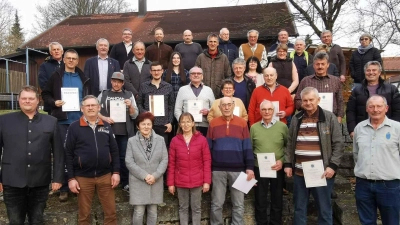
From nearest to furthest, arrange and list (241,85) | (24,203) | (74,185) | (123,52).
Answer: (24,203)
(74,185)
(241,85)
(123,52)

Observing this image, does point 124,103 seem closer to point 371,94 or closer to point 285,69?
point 285,69

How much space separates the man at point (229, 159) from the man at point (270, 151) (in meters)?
0.16

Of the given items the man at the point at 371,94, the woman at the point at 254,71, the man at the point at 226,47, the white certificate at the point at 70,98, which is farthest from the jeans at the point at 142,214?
the man at the point at 226,47

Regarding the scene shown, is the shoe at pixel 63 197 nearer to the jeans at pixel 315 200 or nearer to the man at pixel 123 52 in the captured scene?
the man at pixel 123 52

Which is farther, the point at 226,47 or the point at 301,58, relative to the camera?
the point at 226,47

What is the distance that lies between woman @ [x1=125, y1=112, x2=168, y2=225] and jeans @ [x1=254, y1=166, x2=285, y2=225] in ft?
4.37

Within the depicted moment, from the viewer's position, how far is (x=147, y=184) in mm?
4375

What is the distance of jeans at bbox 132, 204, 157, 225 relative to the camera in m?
4.39

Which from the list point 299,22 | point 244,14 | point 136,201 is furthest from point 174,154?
point 244,14

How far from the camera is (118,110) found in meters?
5.08

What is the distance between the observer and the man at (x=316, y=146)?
13.6 ft

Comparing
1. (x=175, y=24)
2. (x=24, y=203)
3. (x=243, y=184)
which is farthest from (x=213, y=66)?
(x=175, y=24)

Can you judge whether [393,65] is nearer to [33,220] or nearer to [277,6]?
[277,6]

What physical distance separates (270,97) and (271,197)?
4.83ft
